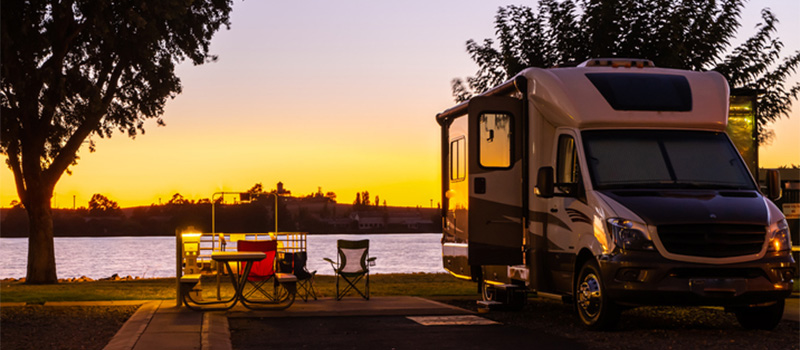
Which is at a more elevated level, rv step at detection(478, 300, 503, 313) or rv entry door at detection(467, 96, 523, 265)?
rv entry door at detection(467, 96, 523, 265)

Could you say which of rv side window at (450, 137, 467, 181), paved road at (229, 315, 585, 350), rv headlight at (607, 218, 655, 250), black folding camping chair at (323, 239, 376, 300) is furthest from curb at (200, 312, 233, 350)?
rv headlight at (607, 218, 655, 250)

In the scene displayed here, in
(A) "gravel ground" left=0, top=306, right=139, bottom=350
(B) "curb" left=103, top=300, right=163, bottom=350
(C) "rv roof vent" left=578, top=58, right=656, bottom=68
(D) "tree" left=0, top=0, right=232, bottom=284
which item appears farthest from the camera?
(D) "tree" left=0, top=0, right=232, bottom=284

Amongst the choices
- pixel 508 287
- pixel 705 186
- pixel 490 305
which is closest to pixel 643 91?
pixel 705 186

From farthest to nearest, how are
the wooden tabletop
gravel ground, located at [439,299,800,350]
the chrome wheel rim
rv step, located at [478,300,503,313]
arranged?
rv step, located at [478,300,503,313]
the wooden tabletop
the chrome wheel rim
gravel ground, located at [439,299,800,350]

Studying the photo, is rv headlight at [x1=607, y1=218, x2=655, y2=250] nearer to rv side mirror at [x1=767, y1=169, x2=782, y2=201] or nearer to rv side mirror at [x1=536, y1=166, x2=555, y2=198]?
rv side mirror at [x1=536, y1=166, x2=555, y2=198]

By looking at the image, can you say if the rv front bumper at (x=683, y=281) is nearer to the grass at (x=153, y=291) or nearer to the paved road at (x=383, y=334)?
the paved road at (x=383, y=334)

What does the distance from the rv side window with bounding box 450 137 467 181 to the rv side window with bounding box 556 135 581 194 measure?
210 centimetres

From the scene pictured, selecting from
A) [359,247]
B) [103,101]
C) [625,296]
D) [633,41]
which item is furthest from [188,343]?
[103,101]

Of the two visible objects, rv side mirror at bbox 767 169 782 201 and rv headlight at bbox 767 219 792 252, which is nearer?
rv headlight at bbox 767 219 792 252

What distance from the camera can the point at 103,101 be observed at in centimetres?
2473

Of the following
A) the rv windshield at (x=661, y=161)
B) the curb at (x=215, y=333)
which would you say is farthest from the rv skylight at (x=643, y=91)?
the curb at (x=215, y=333)

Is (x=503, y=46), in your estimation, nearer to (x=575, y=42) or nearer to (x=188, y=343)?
(x=575, y=42)

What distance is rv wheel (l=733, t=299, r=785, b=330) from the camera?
36.9 feet

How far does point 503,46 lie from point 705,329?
36.0 ft
